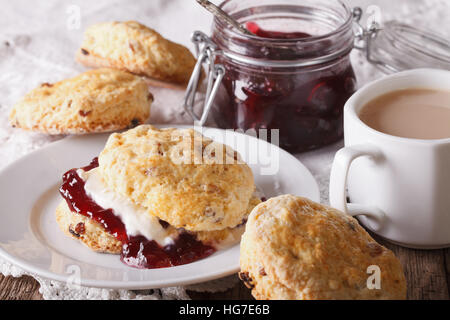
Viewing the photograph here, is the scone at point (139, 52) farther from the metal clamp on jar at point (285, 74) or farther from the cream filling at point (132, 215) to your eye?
the cream filling at point (132, 215)

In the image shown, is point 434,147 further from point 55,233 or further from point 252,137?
point 55,233

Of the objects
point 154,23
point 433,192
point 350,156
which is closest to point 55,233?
point 350,156

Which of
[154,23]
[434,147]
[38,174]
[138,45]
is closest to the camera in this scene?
[434,147]

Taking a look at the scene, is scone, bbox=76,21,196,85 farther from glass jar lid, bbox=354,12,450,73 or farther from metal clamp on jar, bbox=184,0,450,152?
glass jar lid, bbox=354,12,450,73

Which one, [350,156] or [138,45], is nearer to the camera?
[350,156]

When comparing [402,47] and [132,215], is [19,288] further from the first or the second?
[402,47]

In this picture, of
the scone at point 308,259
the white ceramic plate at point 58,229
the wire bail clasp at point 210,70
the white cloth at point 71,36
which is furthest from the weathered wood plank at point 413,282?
the wire bail clasp at point 210,70
